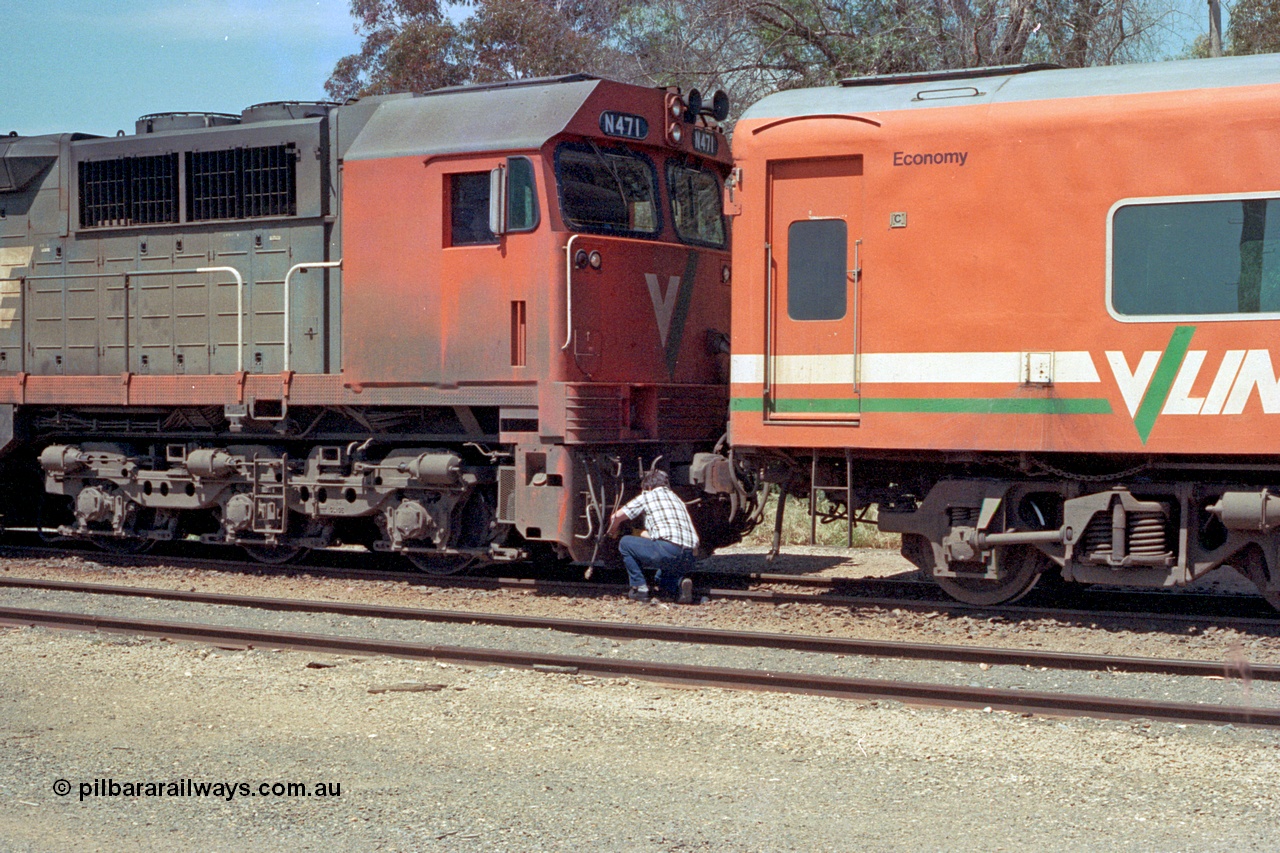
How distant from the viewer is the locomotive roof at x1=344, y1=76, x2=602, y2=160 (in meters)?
9.64

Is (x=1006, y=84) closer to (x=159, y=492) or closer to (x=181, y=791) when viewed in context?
(x=181, y=791)

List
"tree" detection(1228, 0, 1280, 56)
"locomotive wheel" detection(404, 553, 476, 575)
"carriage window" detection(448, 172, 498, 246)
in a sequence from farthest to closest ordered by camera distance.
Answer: "tree" detection(1228, 0, 1280, 56), "locomotive wheel" detection(404, 553, 476, 575), "carriage window" detection(448, 172, 498, 246)

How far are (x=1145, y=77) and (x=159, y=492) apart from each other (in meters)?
8.73

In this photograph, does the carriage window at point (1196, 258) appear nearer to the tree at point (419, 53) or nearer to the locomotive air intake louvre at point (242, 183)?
the locomotive air intake louvre at point (242, 183)

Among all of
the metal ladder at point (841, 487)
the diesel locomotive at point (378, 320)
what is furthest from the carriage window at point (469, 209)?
the metal ladder at point (841, 487)

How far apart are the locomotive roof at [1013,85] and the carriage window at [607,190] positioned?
1.41 meters

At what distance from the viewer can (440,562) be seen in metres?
11.0

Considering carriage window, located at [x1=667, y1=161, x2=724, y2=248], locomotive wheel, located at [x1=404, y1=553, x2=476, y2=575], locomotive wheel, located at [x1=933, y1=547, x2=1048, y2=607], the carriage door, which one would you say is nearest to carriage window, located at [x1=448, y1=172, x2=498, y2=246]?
carriage window, located at [x1=667, y1=161, x2=724, y2=248]

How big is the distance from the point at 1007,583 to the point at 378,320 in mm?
5199

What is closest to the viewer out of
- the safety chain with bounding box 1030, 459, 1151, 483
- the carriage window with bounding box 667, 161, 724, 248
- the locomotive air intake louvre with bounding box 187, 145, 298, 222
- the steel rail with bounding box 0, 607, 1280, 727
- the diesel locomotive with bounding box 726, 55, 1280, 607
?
the steel rail with bounding box 0, 607, 1280, 727

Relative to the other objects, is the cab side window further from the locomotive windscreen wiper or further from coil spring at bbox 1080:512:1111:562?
coil spring at bbox 1080:512:1111:562

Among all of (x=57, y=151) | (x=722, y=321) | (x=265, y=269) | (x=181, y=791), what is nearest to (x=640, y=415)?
(x=722, y=321)

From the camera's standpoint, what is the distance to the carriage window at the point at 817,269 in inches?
348

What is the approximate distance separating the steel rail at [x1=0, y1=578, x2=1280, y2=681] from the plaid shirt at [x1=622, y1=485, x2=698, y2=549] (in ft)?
3.62
